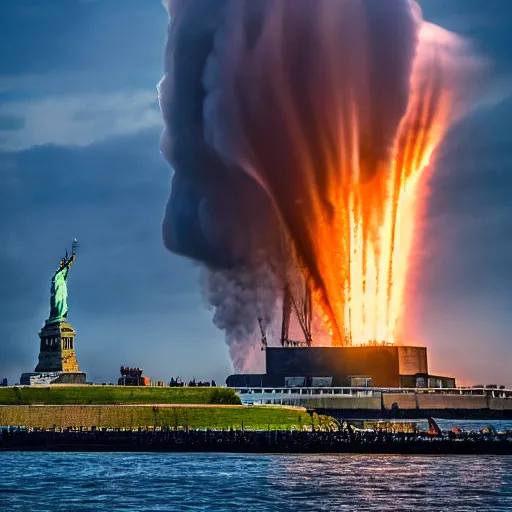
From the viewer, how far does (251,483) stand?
101 m

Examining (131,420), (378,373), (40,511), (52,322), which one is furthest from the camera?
(378,373)

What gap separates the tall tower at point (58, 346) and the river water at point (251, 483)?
1517 inches

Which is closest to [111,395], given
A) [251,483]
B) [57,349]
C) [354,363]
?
[57,349]

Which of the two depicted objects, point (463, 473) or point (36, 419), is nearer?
point (463, 473)

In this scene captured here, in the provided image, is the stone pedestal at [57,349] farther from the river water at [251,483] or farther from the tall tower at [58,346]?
the river water at [251,483]

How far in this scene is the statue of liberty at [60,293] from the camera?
557 ft

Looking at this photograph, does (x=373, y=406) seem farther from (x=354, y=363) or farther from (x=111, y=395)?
(x=111, y=395)

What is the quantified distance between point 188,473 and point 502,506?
1121 inches

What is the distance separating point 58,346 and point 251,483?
70971 mm

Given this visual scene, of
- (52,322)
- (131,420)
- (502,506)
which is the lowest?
(502,506)

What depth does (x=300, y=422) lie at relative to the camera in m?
142

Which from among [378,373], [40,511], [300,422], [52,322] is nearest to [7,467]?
[40,511]

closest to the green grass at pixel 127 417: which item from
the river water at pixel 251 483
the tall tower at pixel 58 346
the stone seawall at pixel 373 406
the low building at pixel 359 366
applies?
the river water at pixel 251 483

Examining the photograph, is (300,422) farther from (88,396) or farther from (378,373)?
(378,373)
